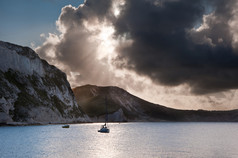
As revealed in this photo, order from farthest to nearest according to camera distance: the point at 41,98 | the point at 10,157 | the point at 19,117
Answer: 1. the point at 41,98
2. the point at 19,117
3. the point at 10,157

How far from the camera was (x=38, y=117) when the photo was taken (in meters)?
149

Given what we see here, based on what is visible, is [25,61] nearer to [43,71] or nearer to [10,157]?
[43,71]

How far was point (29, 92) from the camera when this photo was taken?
15538cm

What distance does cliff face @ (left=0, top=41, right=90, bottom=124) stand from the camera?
136m

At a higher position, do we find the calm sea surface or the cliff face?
the cliff face

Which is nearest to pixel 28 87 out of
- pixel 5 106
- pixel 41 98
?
pixel 41 98

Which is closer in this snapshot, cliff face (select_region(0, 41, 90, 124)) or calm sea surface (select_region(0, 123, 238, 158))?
calm sea surface (select_region(0, 123, 238, 158))

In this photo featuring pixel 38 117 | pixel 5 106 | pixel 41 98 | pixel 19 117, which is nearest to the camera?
pixel 5 106

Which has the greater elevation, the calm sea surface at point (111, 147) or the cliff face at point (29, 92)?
the cliff face at point (29, 92)

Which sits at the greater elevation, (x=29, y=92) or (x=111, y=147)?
(x=29, y=92)

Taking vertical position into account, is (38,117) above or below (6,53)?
below

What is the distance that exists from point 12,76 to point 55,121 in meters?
36.8

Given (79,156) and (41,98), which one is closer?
(79,156)

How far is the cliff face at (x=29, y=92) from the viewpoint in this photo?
447 ft
